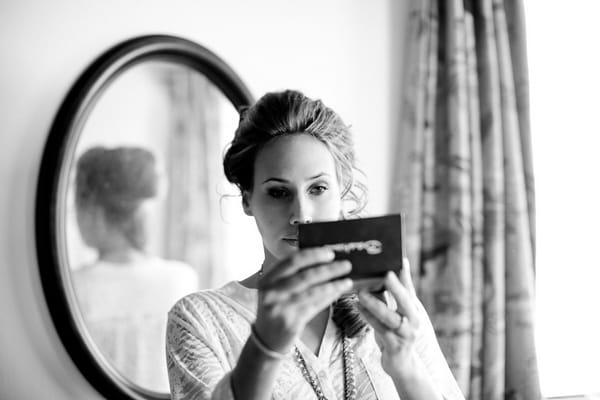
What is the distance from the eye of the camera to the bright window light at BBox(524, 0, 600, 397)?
6.81 ft

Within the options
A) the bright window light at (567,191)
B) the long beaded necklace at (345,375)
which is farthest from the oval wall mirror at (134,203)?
the bright window light at (567,191)

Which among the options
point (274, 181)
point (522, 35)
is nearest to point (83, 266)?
point (274, 181)

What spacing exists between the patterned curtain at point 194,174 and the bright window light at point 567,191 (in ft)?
3.21

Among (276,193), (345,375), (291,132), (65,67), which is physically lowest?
(345,375)

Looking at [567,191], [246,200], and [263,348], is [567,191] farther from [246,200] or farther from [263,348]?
[263,348]

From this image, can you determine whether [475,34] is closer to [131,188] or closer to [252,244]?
[252,244]

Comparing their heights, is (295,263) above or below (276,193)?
below

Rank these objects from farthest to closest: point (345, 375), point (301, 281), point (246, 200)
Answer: point (246, 200), point (345, 375), point (301, 281)

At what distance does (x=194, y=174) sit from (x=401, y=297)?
96 cm

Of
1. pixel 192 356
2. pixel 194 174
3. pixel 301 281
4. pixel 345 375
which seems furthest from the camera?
pixel 194 174

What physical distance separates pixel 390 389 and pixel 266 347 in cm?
41

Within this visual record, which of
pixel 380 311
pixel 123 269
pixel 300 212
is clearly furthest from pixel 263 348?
pixel 123 269

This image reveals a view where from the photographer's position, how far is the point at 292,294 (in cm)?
96

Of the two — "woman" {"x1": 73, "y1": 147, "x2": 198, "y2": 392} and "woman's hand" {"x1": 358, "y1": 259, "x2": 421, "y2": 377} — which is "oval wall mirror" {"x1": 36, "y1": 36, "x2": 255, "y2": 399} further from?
"woman's hand" {"x1": 358, "y1": 259, "x2": 421, "y2": 377}
